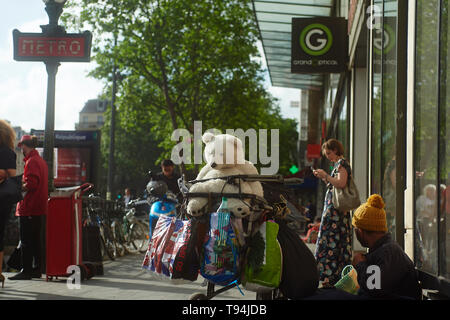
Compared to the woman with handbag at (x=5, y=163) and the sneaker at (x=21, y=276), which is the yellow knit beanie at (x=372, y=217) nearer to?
the woman with handbag at (x=5, y=163)

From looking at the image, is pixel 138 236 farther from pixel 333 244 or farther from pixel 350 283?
pixel 350 283

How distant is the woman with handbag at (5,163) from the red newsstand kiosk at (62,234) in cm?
78

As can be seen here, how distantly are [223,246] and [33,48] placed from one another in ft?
20.8

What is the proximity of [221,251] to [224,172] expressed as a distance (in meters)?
0.75

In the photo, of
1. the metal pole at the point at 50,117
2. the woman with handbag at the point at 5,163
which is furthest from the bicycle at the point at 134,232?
the woman with handbag at the point at 5,163

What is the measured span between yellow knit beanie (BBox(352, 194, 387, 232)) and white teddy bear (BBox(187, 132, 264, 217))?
72 centimetres

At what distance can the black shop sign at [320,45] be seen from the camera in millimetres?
14484

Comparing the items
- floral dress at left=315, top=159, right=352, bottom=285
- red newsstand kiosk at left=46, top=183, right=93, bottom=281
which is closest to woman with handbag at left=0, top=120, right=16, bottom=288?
red newsstand kiosk at left=46, top=183, right=93, bottom=281

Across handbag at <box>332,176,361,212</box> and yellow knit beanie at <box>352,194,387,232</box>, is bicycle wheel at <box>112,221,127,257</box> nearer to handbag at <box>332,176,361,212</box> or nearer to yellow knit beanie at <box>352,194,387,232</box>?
handbag at <box>332,176,361,212</box>

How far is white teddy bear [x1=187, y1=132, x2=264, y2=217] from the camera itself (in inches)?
180

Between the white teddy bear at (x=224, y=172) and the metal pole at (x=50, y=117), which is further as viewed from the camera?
the metal pole at (x=50, y=117)

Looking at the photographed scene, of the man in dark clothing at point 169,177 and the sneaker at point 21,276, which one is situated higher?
the man in dark clothing at point 169,177

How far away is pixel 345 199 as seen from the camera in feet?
24.5
